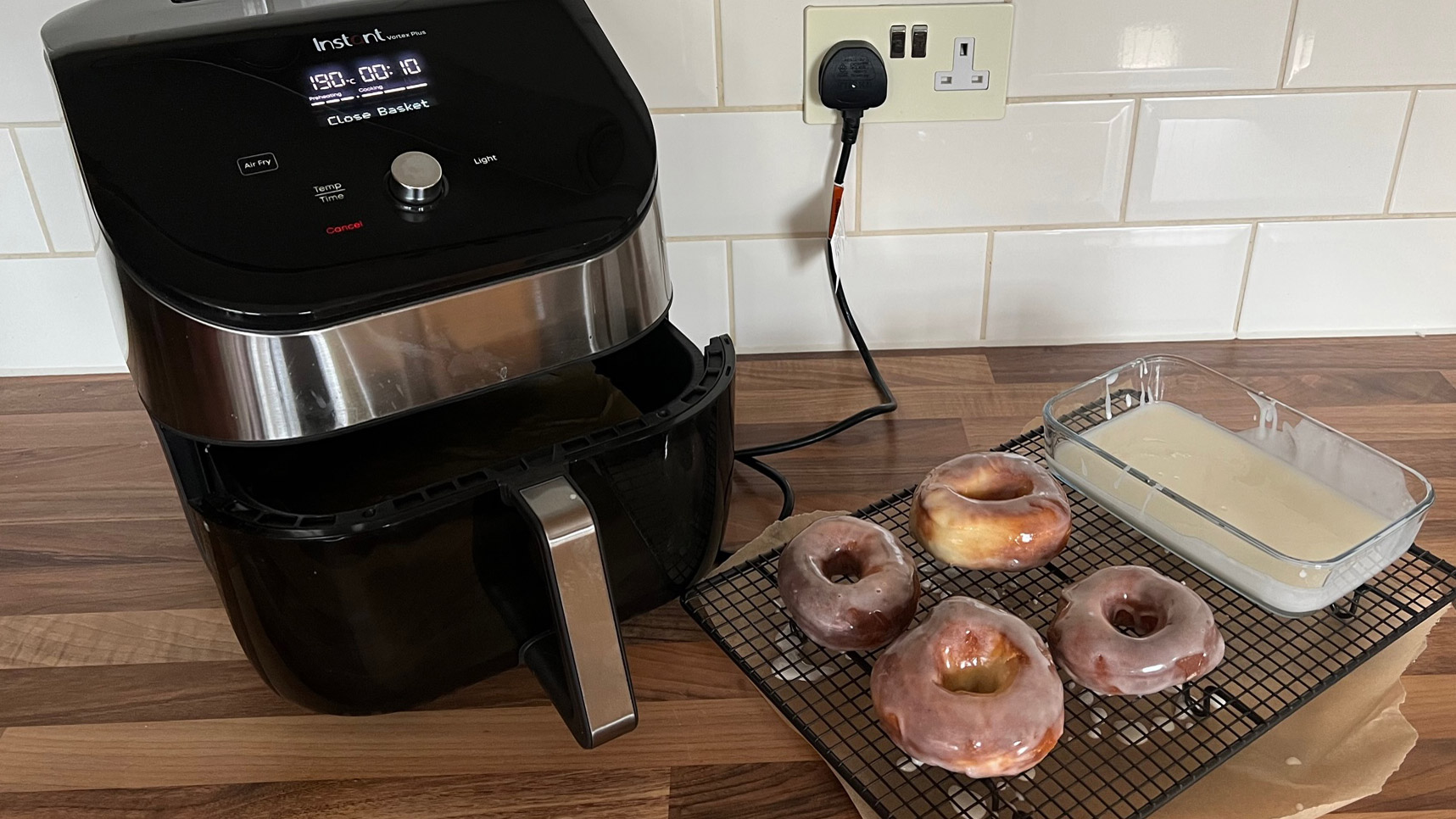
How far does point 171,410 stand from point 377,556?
13 cm

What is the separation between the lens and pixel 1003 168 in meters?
0.93

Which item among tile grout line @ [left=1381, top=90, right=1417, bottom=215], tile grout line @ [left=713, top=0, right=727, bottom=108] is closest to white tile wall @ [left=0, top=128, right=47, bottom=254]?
tile grout line @ [left=713, top=0, right=727, bottom=108]

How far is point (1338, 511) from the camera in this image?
0.68m

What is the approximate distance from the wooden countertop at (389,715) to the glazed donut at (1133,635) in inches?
4.6

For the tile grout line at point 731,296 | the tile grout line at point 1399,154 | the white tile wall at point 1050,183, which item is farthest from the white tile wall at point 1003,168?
the tile grout line at point 1399,154

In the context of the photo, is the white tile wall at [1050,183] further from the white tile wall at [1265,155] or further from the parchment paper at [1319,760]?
the parchment paper at [1319,760]

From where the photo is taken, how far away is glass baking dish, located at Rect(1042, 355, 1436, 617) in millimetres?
628

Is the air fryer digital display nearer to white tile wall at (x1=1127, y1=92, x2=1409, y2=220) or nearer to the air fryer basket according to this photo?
the air fryer basket

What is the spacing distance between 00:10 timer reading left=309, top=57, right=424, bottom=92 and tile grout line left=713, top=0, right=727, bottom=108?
31 cm

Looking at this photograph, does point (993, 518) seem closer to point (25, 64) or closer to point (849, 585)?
point (849, 585)

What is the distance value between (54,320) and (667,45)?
1.94ft

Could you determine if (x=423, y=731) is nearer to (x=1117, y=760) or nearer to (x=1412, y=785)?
(x=1117, y=760)

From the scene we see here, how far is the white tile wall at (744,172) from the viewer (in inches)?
36.0

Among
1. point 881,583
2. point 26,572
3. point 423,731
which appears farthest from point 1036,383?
point 26,572
